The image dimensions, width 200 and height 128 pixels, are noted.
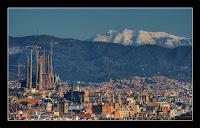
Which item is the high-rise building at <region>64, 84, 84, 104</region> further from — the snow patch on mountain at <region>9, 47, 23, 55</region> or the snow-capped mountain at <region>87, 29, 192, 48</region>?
the snow patch on mountain at <region>9, 47, 23, 55</region>

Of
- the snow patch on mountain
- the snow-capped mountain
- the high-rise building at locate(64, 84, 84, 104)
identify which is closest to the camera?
the snow-capped mountain

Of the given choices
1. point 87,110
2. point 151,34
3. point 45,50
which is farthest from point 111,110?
point 45,50

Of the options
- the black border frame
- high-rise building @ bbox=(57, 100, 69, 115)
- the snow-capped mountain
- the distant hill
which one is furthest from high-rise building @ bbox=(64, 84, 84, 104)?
the black border frame

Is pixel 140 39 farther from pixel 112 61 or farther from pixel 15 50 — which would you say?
pixel 15 50
